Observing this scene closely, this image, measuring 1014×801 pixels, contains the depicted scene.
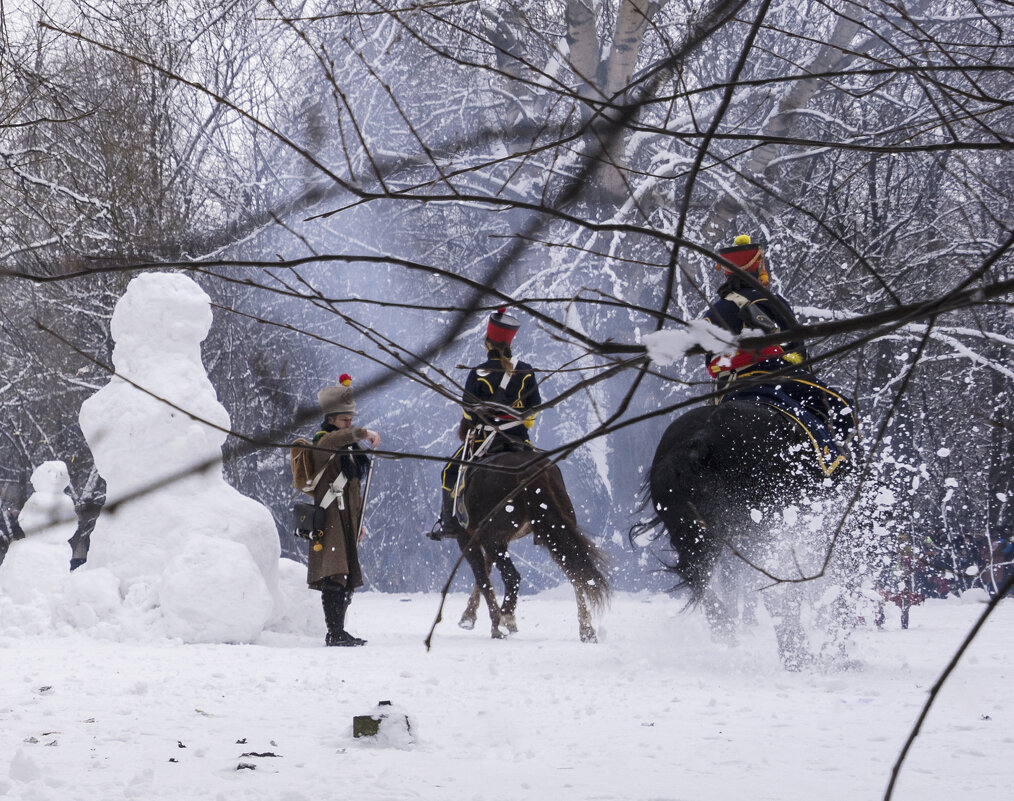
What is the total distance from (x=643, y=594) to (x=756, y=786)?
13034 millimetres

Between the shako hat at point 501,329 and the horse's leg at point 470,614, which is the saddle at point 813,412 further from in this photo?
the horse's leg at point 470,614

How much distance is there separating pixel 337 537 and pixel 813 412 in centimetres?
344

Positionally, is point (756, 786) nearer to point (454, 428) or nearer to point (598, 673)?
point (598, 673)

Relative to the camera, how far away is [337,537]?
8.14 m

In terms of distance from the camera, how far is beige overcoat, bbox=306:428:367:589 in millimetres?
8078

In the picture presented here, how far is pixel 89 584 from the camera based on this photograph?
8383mm

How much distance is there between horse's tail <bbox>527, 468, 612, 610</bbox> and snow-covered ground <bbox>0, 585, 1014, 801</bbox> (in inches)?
21.8

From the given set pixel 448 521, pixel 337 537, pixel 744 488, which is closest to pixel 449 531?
pixel 448 521

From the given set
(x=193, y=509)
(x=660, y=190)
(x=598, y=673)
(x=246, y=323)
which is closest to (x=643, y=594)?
(x=660, y=190)

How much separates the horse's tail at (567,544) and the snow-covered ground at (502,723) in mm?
553

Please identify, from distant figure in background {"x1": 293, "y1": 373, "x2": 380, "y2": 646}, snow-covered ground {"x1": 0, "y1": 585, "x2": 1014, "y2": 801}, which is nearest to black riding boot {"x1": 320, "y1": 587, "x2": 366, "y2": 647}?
distant figure in background {"x1": 293, "y1": 373, "x2": 380, "y2": 646}

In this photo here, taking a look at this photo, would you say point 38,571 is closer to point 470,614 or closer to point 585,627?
point 470,614

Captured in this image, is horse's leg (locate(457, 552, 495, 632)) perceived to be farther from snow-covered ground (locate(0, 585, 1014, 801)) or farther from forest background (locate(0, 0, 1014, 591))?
forest background (locate(0, 0, 1014, 591))

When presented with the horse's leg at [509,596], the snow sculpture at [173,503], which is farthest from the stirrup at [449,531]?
the snow sculpture at [173,503]
